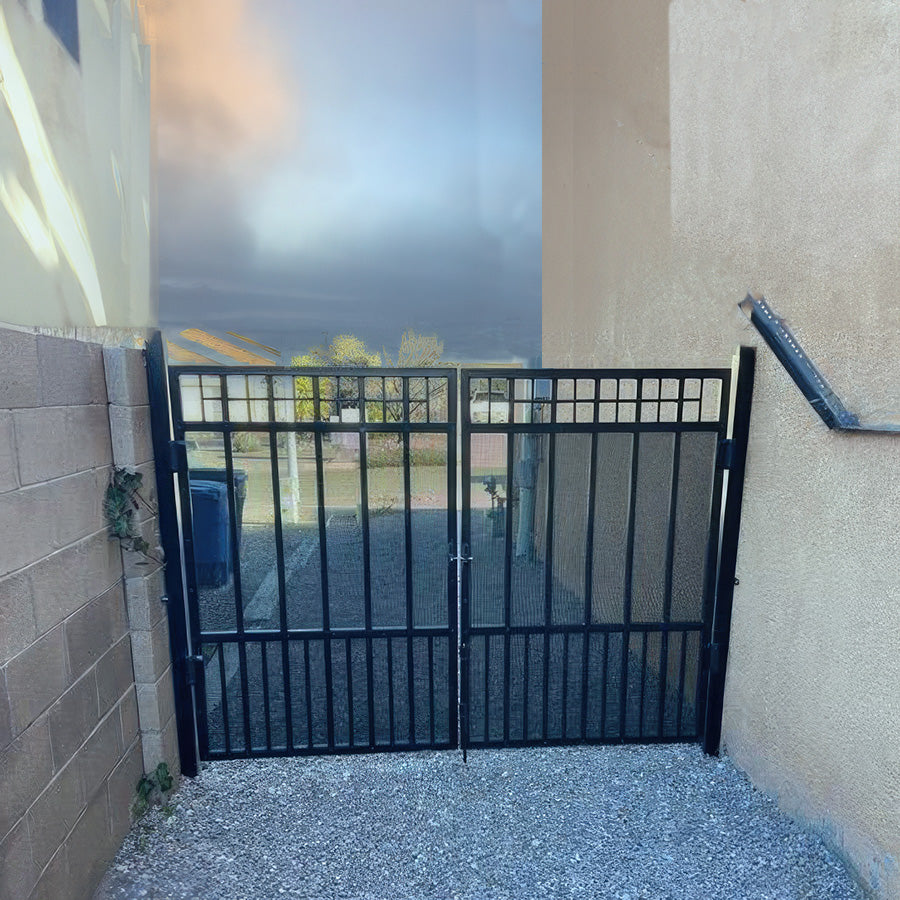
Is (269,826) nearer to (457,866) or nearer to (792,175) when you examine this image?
(457,866)

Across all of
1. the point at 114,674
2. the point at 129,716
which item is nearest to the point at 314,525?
the point at 114,674

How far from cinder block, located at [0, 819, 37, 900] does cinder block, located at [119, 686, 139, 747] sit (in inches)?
23.5

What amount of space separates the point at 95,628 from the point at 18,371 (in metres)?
1.01

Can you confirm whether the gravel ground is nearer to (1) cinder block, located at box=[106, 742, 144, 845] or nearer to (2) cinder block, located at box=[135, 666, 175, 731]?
(1) cinder block, located at box=[106, 742, 144, 845]

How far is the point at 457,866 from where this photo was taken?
205 cm

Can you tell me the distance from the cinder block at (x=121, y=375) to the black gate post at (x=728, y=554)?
8.82ft

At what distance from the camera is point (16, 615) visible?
1.51 metres

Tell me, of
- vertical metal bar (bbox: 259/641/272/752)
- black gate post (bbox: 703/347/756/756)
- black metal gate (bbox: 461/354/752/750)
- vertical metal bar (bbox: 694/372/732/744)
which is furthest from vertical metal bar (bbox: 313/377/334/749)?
black gate post (bbox: 703/347/756/756)

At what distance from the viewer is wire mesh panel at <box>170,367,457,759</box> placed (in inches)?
90.7

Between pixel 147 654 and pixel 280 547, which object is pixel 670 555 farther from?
pixel 147 654

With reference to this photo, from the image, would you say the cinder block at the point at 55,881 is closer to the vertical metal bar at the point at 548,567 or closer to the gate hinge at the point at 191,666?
the gate hinge at the point at 191,666

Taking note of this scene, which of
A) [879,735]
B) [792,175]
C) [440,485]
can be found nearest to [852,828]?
[879,735]

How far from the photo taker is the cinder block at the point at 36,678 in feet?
4.90

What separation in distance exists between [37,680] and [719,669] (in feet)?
9.60
